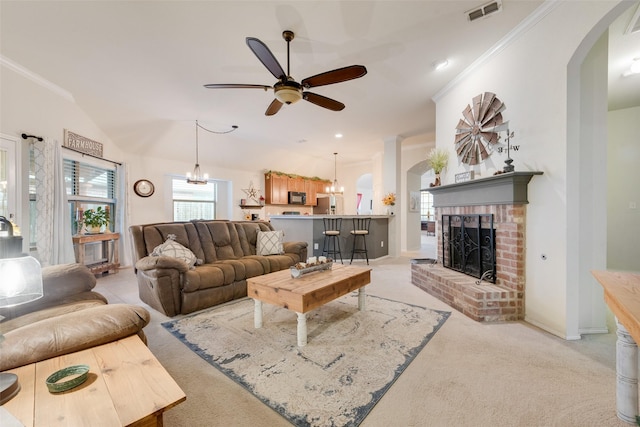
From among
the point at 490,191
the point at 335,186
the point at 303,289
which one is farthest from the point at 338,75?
the point at 335,186

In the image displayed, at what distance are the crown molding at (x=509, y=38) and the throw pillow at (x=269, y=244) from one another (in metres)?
3.37

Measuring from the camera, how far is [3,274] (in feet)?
3.30

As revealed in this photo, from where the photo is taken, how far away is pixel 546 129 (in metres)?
2.33

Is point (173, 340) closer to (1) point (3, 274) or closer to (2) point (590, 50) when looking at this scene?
(1) point (3, 274)

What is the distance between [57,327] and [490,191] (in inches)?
140

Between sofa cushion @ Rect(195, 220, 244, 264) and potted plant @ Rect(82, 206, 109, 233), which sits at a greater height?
potted plant @ Rect(82, 206, 109, 233)

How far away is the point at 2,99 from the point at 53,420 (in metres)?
4.14

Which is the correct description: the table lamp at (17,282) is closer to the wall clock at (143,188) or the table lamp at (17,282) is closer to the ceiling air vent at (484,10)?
the ceiling air vent at (484,10)

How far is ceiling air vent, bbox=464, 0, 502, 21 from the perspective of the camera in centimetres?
221

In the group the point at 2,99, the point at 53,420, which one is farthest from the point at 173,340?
the point at 2,99

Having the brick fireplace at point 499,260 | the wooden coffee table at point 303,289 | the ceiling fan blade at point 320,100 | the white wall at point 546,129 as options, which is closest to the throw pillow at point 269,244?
the wooden coffee table at point 303,289

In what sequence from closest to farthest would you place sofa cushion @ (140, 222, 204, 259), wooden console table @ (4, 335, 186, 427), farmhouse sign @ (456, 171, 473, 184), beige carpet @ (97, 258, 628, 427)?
1. wooden console table @ (4, 335, 186, 427)
2. beige carpet @ (97, 258, 628, 427)
3. sofa cushion @ (140, 222, 204, 259)
4. farmhouse sign @ (456, 171, 473, 184)

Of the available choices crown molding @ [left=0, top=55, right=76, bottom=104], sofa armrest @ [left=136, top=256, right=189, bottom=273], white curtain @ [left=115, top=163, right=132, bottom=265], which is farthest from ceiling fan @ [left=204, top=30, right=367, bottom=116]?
white curtain @ [left=115, top=163, right=132, bottom=265]

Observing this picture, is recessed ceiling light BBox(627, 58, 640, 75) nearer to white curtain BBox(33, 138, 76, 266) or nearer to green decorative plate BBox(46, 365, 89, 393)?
green decorative plate BBox(46, 365, 89, 393)
